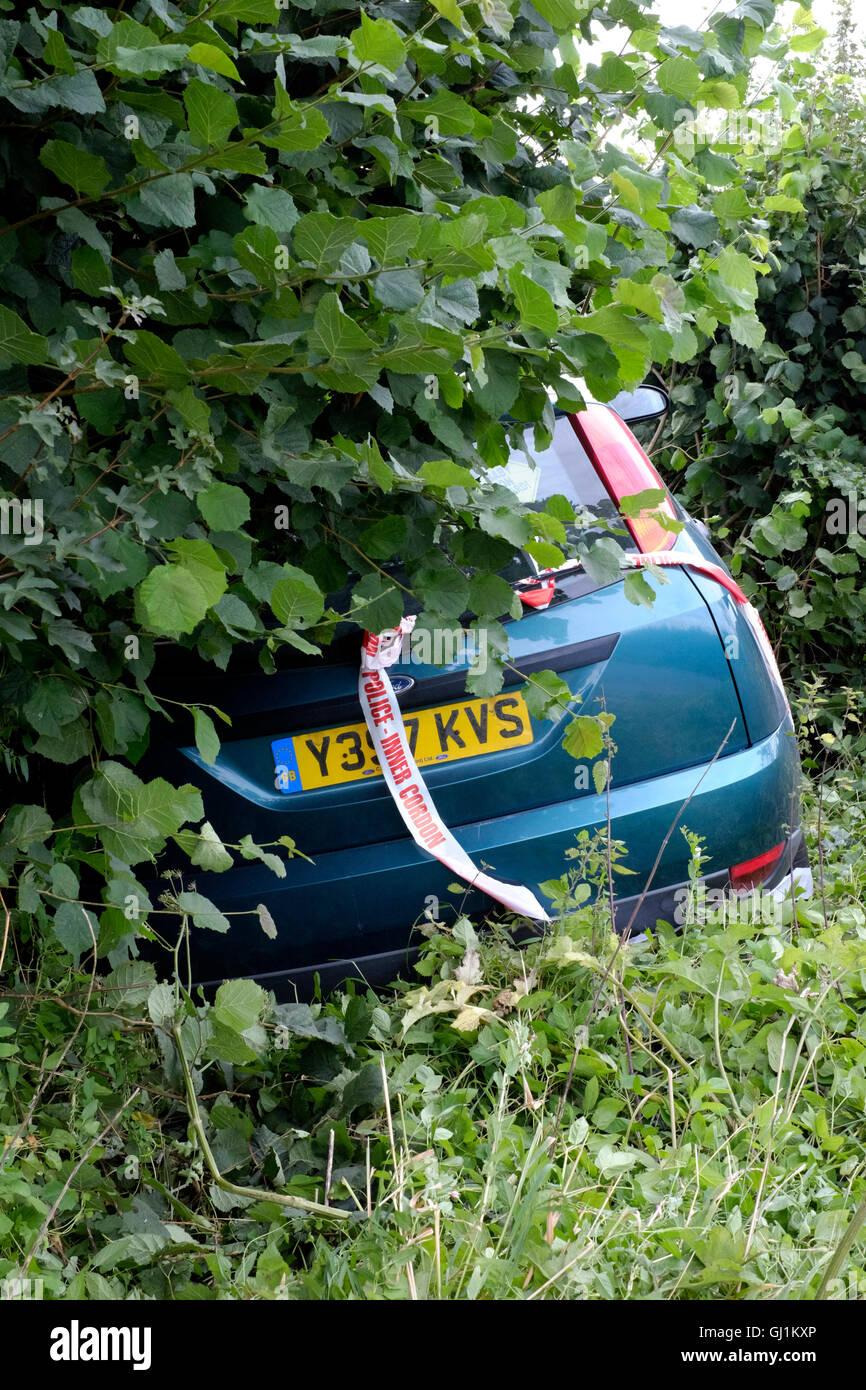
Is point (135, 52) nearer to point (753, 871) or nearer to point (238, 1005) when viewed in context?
point (238, 1005)

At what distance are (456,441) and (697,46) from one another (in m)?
0.84

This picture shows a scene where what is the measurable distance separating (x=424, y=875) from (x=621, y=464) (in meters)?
1.14

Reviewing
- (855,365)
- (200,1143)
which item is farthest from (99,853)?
(855,365)

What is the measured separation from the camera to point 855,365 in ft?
16.7

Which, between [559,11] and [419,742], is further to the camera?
[419,742]

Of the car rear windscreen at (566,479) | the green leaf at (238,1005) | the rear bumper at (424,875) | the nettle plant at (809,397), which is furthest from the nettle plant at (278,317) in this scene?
the nettle plant at (809,397)

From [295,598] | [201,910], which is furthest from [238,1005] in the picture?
[295,598]

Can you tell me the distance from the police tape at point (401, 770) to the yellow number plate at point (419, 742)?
28 millimetres

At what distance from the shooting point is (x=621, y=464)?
2.87 m

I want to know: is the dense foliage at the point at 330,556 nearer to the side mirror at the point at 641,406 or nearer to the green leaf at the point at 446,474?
the green leaf at the point at 446,474

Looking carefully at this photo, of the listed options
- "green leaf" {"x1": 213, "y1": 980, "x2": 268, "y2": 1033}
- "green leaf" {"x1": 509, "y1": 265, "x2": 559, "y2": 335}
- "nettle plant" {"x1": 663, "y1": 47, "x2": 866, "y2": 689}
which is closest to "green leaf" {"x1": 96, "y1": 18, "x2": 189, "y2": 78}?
"green leaf" {"x1": 509, "y1": 265, "x2": 559, "y2": 335}

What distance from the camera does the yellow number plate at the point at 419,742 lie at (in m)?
2.46

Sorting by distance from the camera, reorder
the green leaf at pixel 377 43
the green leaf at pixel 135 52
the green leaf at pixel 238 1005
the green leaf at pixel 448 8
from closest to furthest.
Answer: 1. the green leaf at pixel 135 52
2. the green leaf at pixel 377 43
3. the green leaf at pixel 448 8
4. the green leaf at pixel 238 1005
